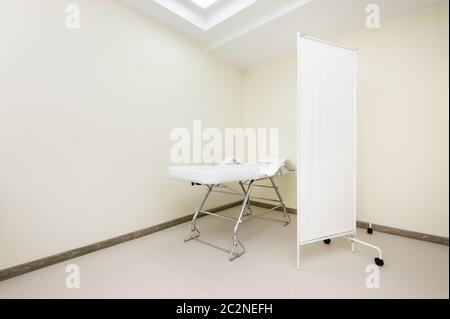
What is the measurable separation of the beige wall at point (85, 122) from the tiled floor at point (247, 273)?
0.29 meters

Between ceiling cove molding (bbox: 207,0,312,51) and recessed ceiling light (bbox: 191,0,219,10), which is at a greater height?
recessed ceiling light (bbox: 191,0,219,10)

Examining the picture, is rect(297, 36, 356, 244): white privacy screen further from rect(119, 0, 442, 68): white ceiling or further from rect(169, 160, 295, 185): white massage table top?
rect(119, 0, 442, 68): white ceiling

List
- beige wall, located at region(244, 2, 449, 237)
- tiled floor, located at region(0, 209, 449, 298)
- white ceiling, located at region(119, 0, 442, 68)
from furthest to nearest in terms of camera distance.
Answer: white ceiling, located at region(119, 0, 442, 68) → beige wall, located at region(244, 2, 449, 237) → tiled floor, located at region(0, 209, 449, 298)

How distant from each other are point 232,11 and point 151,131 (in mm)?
1488

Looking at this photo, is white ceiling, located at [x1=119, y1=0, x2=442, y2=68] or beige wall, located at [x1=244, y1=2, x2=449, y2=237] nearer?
beige wall, located at [x1=244, y1=2, x2=449, y2=237]

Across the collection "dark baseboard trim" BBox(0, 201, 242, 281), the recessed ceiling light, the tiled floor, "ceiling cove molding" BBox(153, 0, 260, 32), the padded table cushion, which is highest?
the recessed ceiling light

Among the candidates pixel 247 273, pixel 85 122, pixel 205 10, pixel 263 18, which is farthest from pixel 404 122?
pixel 85 122

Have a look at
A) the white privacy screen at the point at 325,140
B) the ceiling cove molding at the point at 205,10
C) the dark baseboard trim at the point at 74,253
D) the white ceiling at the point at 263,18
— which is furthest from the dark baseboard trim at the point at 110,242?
the ceiling cove molding at the point at 205,10

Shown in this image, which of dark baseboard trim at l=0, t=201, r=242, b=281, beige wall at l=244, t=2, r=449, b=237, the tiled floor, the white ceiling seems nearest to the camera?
the tiled floor

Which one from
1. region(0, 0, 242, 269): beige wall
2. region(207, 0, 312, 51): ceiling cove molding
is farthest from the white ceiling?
region(0, 0, 242, 269): beige wall

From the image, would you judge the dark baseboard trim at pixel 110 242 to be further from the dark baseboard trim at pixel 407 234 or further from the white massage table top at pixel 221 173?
the white massage table top at pixel 221 173

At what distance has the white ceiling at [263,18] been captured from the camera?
1922 mm

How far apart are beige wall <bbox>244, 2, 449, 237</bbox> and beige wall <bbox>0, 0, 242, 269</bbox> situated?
196 centimetres

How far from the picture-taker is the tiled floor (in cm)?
124
